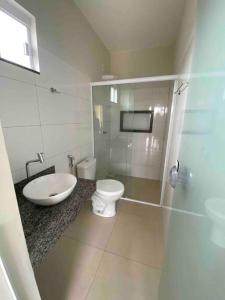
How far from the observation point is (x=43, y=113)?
4.40 ft

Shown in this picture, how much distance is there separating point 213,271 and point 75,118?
1.86 m

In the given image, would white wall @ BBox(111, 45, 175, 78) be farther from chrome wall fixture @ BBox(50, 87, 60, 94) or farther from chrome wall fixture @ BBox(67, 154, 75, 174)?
chrome wall fixture @ BBox(67, 154, 75, 174)

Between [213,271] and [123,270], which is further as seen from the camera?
[123,270]

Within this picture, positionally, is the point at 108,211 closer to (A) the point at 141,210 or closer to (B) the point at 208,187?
(A) the point at 141,210

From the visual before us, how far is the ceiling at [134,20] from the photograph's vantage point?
1657mm

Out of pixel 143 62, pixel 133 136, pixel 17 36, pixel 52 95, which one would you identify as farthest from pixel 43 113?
pixel 143 62

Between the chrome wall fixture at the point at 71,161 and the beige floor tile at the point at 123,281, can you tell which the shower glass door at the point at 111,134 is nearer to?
the chrome wall fixture at the point at 71,161

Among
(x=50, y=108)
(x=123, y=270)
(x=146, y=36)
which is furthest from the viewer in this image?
(x=146, y=36)

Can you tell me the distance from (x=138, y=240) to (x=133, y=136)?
6.41ft

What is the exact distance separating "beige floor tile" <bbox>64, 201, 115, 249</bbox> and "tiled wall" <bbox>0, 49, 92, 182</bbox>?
0.76 metres

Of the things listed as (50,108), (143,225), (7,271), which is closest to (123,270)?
(143,225)

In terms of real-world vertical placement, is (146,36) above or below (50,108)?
above

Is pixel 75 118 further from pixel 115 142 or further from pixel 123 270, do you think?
pixel 123 270

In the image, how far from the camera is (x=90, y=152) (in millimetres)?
2373
